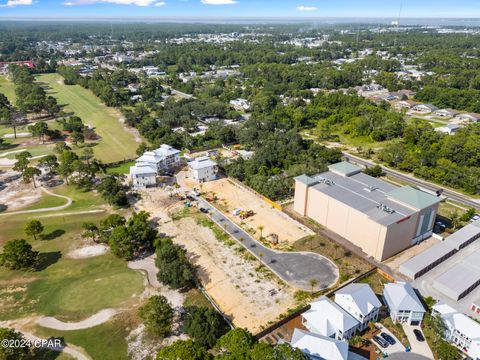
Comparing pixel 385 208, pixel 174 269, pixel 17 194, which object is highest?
pixel 385 208

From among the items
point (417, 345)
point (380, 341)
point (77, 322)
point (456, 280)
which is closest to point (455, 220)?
point (456, 280)

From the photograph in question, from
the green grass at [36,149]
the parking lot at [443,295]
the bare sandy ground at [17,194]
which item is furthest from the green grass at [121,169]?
the parking lot at [443,295]

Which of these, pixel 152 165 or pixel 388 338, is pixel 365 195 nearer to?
pixel 388 338

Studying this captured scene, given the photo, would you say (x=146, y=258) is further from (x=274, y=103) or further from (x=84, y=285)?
(x=274, y=103)

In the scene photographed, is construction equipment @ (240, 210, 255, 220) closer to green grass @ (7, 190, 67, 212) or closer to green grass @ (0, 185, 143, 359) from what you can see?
green grass @ (0, 185, 143, 359)

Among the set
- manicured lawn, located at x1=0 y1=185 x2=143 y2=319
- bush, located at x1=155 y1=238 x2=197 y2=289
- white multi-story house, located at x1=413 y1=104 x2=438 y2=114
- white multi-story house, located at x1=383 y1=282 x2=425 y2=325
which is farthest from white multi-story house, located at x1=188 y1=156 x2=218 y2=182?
white multi-story house, located at x1=413 y1=104 x2=438 y2=114

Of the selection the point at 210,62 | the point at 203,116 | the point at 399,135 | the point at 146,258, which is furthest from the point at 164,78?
the point at 146,258
